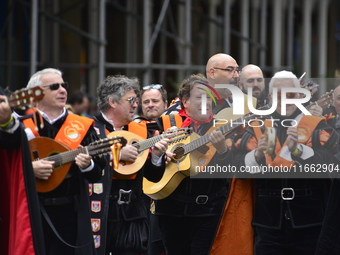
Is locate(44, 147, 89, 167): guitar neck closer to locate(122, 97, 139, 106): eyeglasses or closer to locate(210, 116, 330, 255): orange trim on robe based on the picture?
locate(122, 97, 139, 106): eyeglasses

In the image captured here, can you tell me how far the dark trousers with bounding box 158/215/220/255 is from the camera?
6.03 meters

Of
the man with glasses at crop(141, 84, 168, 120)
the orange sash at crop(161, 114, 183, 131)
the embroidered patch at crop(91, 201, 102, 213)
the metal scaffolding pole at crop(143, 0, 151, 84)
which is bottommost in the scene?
the embroidered patch at crop(91, 201, 102, 213)

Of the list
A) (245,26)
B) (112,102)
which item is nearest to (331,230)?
(112,102)

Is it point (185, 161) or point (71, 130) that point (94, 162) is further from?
point (185, 161)

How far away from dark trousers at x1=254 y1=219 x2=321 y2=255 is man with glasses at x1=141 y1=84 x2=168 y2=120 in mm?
2292

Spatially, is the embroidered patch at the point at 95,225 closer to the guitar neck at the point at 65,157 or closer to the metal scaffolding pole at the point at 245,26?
the guitar neck at the point at 65,157

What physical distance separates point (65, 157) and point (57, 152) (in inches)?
3.8

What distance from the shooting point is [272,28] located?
20594 millimetres

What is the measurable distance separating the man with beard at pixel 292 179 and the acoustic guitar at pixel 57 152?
3.52 ft

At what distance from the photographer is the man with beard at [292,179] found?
5.39 m

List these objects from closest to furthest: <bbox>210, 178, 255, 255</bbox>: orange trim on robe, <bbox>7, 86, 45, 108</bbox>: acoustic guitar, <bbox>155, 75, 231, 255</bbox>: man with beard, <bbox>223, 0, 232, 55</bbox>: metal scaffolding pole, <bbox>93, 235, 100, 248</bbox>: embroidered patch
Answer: <bbox>7, 86, 45, 108</bbox>: acoustic guitar → <bbox>210, 178, 255, 255</bbox>: orange trim on robe → <bbox>93, 235, 100, 248</bbox>: embroidered patch → <bbox>155, 75, 231, 255</bbox>: man with beard → <bbox>223, 0, 232, 55</bbox>: metal scaffolding pole

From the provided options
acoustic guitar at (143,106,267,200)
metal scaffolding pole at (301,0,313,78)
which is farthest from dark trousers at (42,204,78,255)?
metal scaffolding pole at (301,0,313,78)

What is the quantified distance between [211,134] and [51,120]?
4.07 feet

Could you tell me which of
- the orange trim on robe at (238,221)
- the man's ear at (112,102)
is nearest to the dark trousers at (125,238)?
the orange trim on robe at (238,221)
